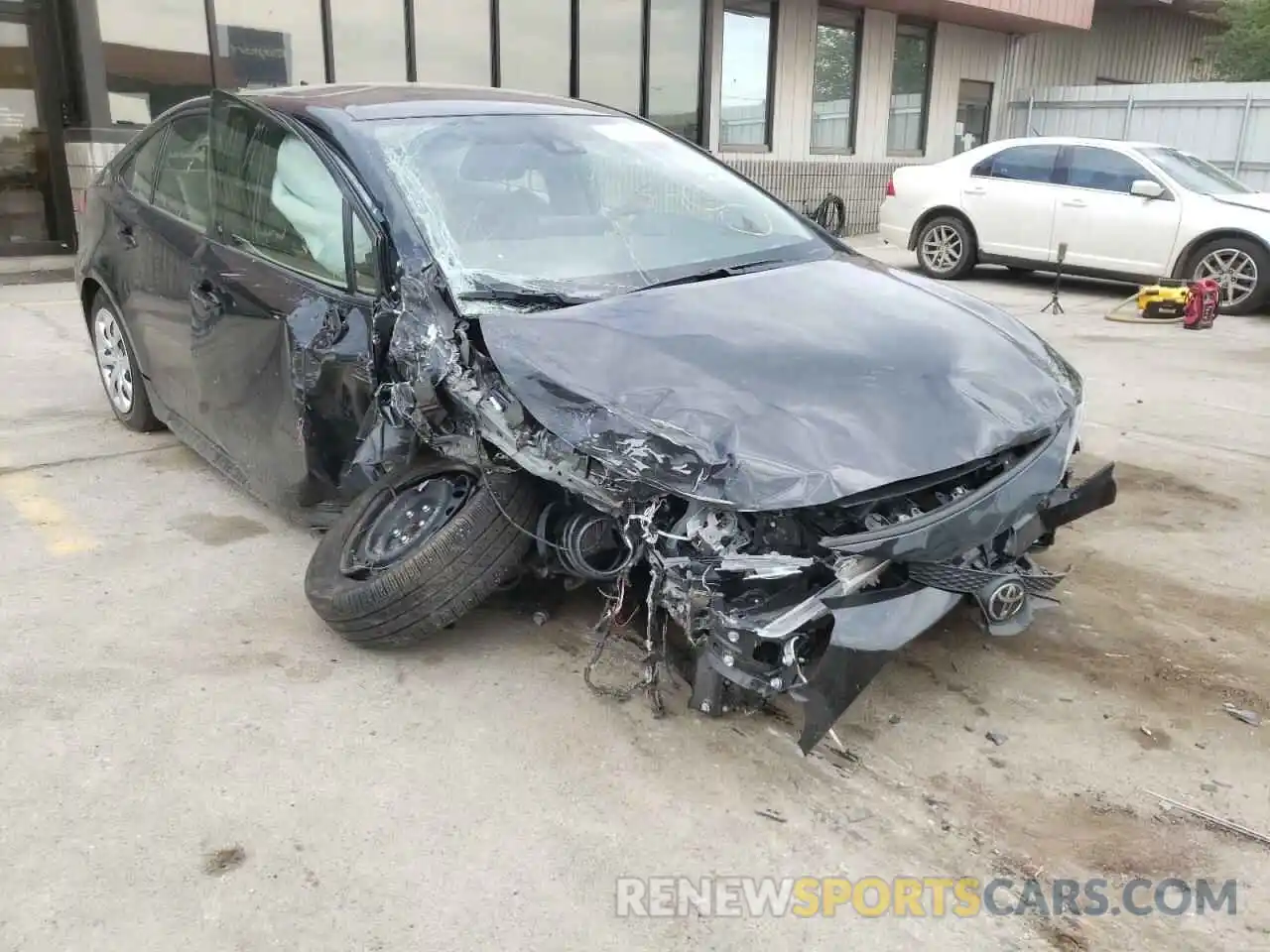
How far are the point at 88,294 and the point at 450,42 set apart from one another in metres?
7.34

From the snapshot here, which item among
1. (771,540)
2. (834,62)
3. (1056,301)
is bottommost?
(1056,301)

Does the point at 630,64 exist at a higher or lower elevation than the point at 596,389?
higher

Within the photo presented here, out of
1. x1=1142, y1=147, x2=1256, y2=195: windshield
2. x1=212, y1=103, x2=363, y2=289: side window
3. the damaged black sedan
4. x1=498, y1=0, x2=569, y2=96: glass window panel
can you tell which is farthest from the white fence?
x1=212, y1=103, x2=363, y2=289: side window

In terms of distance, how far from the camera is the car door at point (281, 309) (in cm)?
329

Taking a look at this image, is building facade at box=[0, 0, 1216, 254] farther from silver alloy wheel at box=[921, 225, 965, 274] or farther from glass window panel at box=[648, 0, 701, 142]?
silver alloy wheel at box=[921, 225, 965, 274]

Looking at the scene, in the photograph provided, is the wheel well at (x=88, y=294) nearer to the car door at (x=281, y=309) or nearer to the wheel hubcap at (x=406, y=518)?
the car door at (x=281, y=309)

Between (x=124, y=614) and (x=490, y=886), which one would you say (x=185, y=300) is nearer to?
(x=124, y=614)

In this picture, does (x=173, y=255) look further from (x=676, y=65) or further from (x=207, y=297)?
(x=676, y=65)

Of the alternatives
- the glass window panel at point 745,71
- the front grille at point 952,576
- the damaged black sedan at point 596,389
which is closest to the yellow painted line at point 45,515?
the damaged black sedan at point 596,389

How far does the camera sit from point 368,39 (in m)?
10.9

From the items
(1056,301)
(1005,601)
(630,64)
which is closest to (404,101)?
(1005,601)

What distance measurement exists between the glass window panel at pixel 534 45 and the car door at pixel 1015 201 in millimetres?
4889

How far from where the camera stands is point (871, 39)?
1538 centimetres

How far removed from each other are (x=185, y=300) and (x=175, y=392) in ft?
1.78
